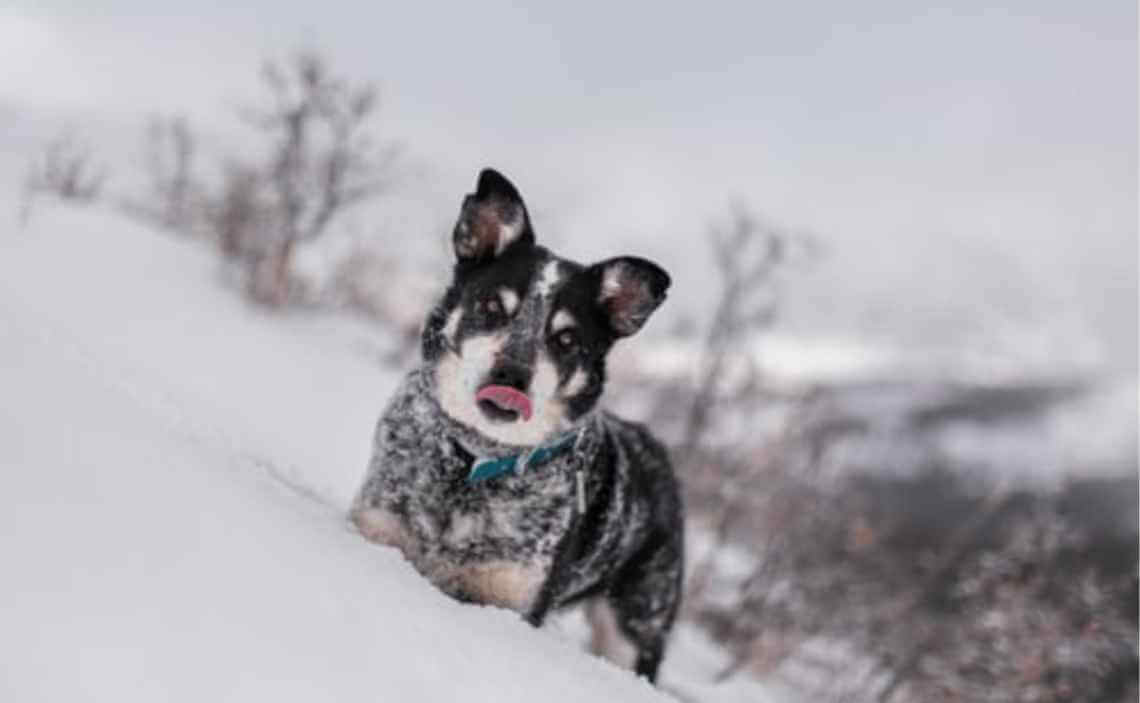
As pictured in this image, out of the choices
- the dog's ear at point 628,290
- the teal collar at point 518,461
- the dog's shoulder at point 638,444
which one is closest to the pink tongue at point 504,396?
the teal collar at point 518,461

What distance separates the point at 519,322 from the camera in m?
4.39

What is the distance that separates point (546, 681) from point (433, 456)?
1.71m

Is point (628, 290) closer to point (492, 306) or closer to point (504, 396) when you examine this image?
point (492, 306)

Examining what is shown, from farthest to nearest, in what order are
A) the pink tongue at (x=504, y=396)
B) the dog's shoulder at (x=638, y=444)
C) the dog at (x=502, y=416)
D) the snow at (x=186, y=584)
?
the dog's shoulder at (x=638, y=444)
the dog at (x=502, y=416)
the pink tongue at (x=504, y=396)
the snow at (x=186, y=584)

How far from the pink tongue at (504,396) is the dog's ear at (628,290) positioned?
674 millimetres

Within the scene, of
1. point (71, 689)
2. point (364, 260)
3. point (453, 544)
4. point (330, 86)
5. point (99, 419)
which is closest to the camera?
point (71, 689)

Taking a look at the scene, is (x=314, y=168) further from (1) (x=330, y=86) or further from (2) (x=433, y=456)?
(2) (x=433, y=456)

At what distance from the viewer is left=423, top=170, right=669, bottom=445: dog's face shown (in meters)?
4.34

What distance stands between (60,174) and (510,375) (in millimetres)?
13269

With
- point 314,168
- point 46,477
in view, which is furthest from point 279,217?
point 46,477

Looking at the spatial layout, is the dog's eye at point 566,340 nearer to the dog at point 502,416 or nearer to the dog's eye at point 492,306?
the dog at point 502,416

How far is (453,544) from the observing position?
173 inches

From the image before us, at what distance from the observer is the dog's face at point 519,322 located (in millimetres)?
4336

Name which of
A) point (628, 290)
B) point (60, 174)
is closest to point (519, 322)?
point (628, 290)
